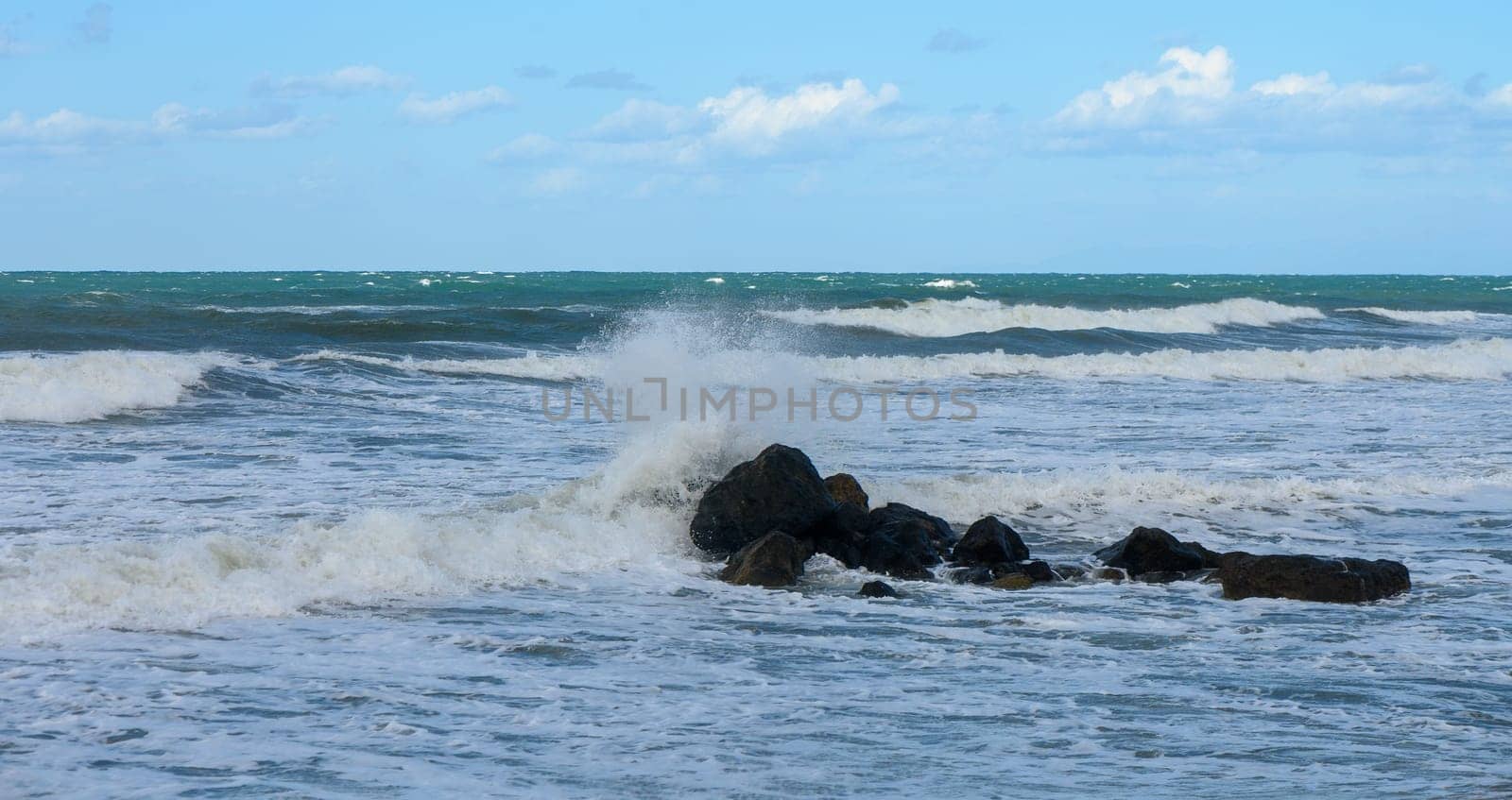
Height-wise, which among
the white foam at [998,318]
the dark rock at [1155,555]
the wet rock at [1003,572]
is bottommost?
the wet rock at [1003,572]

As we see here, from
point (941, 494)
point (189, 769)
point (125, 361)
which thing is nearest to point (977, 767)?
point (189, 769)

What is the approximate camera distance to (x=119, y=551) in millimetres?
8484

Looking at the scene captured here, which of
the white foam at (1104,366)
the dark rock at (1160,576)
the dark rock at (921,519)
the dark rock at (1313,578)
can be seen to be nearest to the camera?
the dark rock at (1313,578)

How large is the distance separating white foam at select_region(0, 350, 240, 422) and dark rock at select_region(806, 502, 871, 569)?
1057 centimetres

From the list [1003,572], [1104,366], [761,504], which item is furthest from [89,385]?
[1104,366]

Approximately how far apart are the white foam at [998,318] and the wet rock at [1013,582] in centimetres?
3174

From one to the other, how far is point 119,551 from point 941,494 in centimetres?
670

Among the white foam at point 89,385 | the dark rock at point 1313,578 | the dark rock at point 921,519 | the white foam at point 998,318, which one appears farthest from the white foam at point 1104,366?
the dark rock at point 1313,578

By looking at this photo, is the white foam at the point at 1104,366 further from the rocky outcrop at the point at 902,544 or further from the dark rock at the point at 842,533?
the dark rock at the point at 842,533

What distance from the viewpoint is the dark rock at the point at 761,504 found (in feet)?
33.1

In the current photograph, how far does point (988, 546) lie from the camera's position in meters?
9.84

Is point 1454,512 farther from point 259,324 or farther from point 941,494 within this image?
point 259,324

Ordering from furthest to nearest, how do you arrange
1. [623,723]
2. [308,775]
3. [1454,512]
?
1. [1454,512]
2. [623,723]
3. [308,775]

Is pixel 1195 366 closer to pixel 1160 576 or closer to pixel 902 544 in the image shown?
pixel 1160 576
